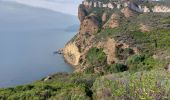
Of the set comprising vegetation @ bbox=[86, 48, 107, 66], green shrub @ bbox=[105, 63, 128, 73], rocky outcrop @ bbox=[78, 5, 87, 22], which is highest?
rocky outcrop @ bbox=[78, 5, 87, 22]

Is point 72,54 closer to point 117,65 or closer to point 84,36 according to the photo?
point 84,36

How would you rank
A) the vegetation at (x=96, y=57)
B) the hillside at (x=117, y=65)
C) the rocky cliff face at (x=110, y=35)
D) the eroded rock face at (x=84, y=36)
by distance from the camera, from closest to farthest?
1. the hillside at (x=117, y=65)
2. the rocky cliff face at (x=110, y=35)
3. the vegetation at (x=96, y=57)
4. the eroded rock face at (x=84, y=36)

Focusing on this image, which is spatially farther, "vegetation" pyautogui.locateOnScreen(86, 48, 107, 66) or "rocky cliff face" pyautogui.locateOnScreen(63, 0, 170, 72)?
"vegetation" pyautogui.locateOnScreen(86, 48, 107, 66)

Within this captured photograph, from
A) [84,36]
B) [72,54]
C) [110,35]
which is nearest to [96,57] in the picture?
[110,35]

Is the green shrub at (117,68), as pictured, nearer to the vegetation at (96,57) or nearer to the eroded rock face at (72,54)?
the vegetation at (96,57)

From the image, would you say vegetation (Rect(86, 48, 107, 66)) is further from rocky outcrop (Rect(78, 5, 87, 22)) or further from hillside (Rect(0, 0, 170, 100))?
rocky outcrop (Rect(78, 5, 87, 22))

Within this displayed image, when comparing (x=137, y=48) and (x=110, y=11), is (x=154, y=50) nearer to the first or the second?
(x=137, y=48)

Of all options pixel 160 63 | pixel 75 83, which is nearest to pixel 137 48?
pixel 160 63

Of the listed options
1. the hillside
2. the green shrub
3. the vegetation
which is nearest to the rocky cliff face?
the hillside

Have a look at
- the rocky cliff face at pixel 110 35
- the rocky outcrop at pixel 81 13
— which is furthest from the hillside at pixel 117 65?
the rocky outcrop at pixel 81 13
